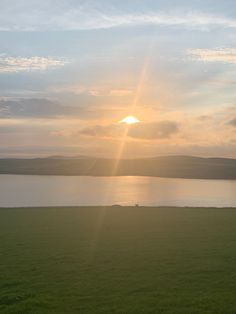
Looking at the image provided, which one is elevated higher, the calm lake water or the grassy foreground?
the grassy foreground

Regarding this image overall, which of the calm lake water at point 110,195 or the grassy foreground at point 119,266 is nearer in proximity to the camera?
the grassy foreground at point 119,266

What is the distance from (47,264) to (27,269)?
944 millimetres

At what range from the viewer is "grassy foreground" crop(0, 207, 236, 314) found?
1135 centimetres

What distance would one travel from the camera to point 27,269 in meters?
15.1

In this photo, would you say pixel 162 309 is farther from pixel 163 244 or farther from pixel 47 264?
pixel 163 244

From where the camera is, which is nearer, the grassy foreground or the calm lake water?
the grassy foreground

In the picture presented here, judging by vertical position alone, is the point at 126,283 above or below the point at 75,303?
below

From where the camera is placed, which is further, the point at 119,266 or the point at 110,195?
the point at 110,195

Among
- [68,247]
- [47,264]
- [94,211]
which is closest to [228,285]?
[47,264]

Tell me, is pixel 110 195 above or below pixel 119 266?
below

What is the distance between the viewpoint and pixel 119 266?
50.5ft

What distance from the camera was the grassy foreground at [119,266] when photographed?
11.4m

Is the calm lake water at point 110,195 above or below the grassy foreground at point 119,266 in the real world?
below

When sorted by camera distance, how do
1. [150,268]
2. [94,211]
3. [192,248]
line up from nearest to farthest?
[150,268], [192,248], [94,211]
